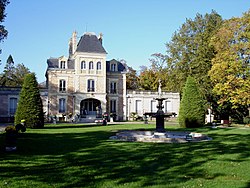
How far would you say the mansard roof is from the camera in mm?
40781

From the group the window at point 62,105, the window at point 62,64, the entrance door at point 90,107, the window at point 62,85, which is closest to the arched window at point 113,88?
the entrance door at point 90,107

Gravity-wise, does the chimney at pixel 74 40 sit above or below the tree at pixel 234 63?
above

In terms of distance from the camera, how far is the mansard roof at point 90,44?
4078cm

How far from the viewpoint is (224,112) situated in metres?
40.3

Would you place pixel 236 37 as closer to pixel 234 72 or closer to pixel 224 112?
pixel 234 72

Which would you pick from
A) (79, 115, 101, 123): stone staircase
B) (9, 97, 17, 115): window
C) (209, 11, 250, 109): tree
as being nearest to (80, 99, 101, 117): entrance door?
A: (79, 115, 101, 123): stone staircase

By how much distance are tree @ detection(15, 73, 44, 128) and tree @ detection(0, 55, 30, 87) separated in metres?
33.2

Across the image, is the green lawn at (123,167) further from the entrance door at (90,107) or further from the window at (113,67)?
the window at (113,67)

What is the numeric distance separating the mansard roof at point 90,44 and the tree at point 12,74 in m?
19.1

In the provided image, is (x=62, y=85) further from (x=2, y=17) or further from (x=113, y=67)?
(x=2, y=17)

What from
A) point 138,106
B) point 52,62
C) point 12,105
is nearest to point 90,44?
point 52,62

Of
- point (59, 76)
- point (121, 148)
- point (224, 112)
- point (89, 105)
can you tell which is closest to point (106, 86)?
point (89, 105)

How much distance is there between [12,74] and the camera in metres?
58.5

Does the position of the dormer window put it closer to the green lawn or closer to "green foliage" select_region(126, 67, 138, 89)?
"green foliage" select_region(126, 67, 138, 89)
